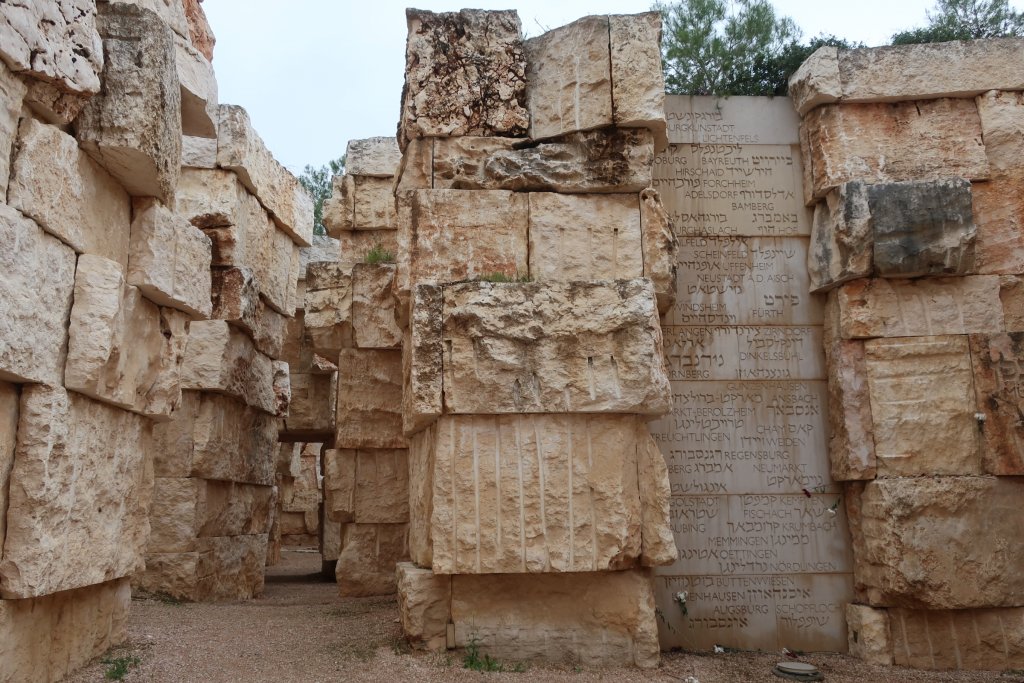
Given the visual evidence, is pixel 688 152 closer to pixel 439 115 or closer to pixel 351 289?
pixel 439 115

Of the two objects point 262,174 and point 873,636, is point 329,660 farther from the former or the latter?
point 262,174

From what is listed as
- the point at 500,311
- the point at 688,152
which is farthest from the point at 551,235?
the point at 688,152

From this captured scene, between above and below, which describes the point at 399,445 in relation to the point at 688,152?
below

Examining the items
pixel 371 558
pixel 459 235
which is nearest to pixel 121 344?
pixel 459 235

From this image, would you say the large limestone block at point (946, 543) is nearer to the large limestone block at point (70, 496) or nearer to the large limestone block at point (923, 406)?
the large limestone block at point (923, 406)

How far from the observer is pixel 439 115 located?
4992 mm

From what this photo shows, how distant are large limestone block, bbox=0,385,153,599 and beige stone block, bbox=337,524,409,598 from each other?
3223mm

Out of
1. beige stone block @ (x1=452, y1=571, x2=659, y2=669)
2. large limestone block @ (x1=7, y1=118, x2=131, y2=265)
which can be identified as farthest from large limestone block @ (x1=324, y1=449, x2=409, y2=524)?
large limestone block @ (x1=7, y1=118, x2=131, y2=265)

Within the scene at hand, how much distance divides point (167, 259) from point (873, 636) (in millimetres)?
4521

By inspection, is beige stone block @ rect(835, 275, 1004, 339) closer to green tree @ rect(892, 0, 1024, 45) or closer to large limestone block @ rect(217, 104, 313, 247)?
green tree @ rect(892, 0, 1024, 45)

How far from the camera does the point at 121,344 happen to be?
3814 millimetres

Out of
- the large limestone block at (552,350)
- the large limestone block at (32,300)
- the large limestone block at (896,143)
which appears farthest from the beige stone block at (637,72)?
the large limestone block at (32,300)

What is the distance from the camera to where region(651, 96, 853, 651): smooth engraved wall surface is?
16.5 ft

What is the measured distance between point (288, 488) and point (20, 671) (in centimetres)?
1296
